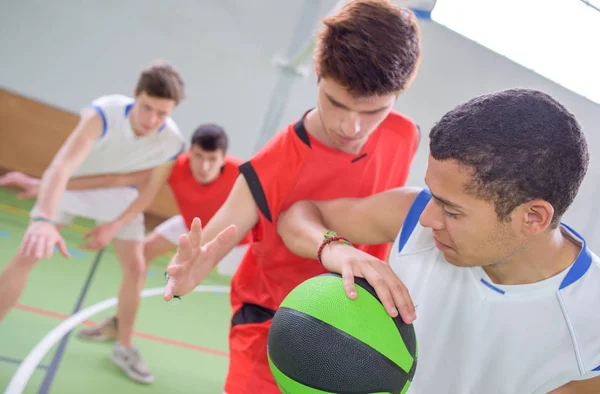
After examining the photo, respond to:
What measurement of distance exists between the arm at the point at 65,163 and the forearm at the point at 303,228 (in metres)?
1.44

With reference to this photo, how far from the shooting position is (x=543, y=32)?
362cm

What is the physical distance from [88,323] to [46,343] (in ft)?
1.78

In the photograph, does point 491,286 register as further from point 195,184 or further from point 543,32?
point 195,184

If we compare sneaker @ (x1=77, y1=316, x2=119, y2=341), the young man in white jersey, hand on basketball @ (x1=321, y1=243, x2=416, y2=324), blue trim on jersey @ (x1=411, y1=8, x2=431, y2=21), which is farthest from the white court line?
blue trim on jersey @ (x1=411, y1=8, x2=431, y2=21)

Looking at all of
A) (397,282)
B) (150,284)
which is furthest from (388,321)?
(150,284)

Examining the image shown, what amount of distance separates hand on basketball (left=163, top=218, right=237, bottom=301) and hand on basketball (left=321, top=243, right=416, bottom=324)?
0.36 metres

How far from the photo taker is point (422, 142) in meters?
6.36

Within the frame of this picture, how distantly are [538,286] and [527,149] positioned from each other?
17.2 inches

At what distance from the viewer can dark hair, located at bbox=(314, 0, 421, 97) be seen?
182 centimetres

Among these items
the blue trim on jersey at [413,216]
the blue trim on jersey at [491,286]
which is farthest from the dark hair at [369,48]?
the blue trim on jersey at [491,286]

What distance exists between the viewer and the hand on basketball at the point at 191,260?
5.03 ft

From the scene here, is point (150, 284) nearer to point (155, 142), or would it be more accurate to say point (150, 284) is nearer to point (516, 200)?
point (155, 142)

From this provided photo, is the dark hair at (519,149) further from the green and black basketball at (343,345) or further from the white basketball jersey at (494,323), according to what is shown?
the green and black basketball at (343,345)

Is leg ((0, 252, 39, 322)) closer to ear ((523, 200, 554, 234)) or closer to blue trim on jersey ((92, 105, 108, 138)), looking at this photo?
blue trim on jersey ((92, 105, 108, 138))
